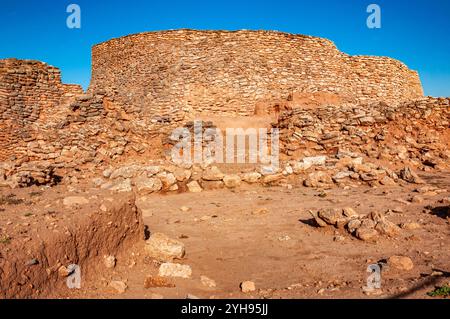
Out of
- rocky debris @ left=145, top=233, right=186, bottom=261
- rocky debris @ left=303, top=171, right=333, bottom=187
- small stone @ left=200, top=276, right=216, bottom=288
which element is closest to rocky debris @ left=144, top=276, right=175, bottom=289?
small stone @ left=200, top=276, right=216, bottom=288

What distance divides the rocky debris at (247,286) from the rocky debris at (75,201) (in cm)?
223

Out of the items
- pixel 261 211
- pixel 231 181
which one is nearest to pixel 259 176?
pixel 231 181

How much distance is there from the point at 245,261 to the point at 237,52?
1514cm

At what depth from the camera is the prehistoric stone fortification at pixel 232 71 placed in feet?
56.6

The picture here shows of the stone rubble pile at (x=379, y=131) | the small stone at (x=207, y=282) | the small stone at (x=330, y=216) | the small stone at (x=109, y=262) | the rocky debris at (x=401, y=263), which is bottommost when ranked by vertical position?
the small stone at (x=207, y=282)

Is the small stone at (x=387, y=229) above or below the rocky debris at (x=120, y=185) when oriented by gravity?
below

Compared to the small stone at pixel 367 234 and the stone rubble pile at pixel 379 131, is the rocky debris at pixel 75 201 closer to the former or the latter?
the small stone at pixel 367 234

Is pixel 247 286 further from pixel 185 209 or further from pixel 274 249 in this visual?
pixel 185 209

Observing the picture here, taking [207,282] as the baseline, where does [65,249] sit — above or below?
above

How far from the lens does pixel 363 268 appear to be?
405 centimetres

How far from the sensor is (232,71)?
57.6 ft

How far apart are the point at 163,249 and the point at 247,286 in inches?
52.8

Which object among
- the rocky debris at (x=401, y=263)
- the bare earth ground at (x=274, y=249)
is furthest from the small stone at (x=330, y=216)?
the rocky debris at (x=401, y=263)

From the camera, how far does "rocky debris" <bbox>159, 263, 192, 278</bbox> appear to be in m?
3.87
